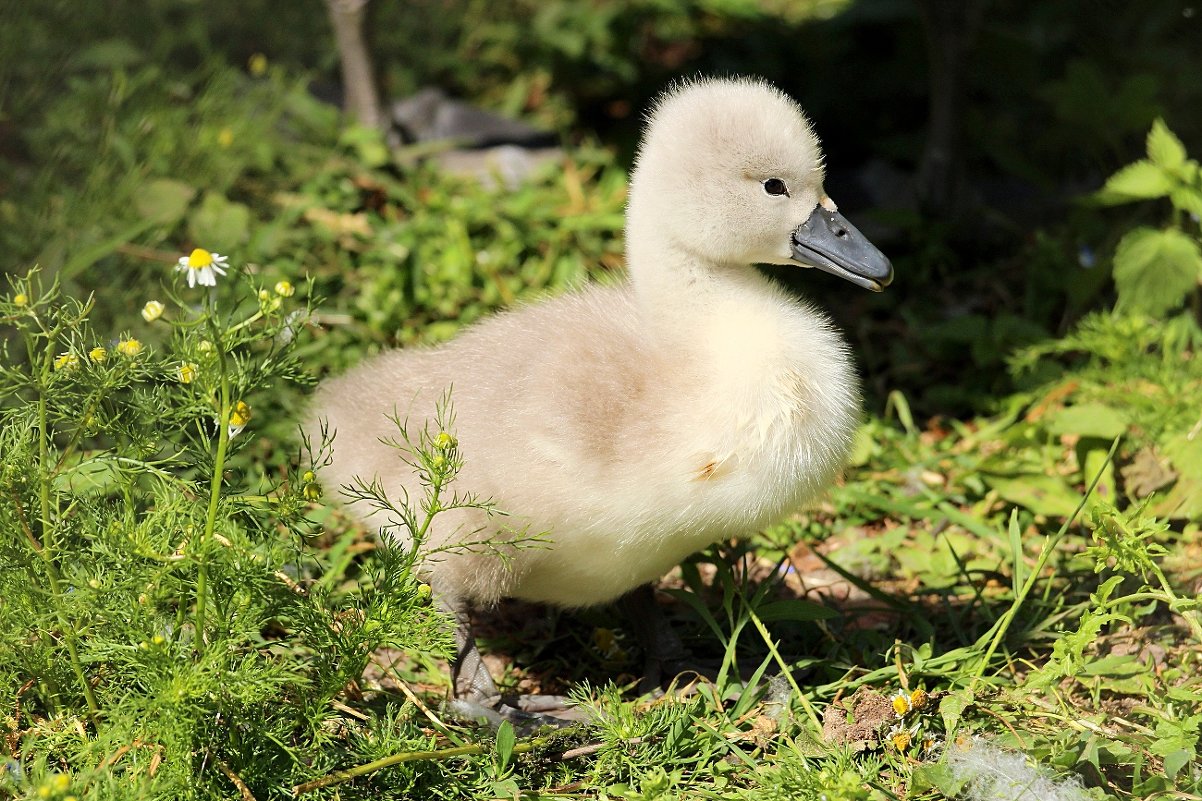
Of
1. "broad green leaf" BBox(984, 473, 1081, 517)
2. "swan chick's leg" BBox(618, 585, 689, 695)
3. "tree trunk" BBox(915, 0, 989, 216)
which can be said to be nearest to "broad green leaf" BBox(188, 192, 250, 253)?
"swan chick's leg" BBox(618, 585, 689, 695)

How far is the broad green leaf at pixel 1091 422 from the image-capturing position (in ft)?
12.3

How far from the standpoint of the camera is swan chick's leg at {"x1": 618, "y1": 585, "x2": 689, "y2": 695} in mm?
3312

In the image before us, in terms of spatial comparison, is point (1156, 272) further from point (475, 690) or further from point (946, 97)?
point (475, 690)

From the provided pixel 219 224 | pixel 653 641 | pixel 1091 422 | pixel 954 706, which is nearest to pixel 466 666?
pixel 653 641

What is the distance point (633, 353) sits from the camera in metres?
2.92

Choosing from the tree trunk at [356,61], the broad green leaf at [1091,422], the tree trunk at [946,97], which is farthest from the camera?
the tree trunk at [356,61]

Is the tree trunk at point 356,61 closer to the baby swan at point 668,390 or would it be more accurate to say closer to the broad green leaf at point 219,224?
the broad green leaf at point 219,224

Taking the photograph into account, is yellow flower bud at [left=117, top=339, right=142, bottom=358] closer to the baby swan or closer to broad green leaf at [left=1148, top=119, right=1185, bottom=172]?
the baby swan

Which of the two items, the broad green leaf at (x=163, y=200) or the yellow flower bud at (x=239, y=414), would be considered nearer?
the yellow flower bud at (x=239, y=414)

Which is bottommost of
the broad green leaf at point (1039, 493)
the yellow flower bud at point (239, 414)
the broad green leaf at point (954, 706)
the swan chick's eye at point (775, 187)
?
the broad green leaf at point (954, 706)

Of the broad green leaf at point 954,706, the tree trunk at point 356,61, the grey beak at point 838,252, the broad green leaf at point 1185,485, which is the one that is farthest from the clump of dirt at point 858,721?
the tree trunk at point 356,61

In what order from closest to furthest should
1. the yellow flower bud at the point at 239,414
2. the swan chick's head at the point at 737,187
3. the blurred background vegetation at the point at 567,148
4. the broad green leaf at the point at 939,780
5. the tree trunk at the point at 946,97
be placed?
the yellow flower bud at the point at 239,414, the broad green leaf at the point at 939,780, the swan chick's head at the point at 737,187, the blurred background vegetation at the point at 567,148, the tree trunk at the point at 946,97

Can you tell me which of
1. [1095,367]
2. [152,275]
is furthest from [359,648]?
[1095,367]

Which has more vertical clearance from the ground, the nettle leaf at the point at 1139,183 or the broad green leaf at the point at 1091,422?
the nettle leaf at the point at 1139,183
